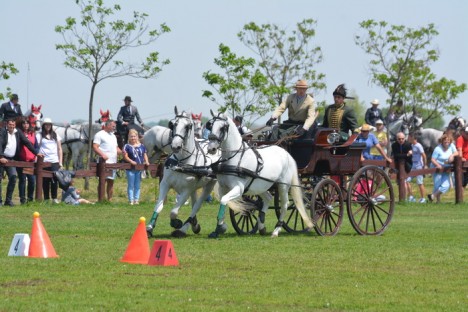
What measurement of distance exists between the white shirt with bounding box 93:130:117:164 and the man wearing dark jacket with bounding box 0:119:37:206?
7.22ft

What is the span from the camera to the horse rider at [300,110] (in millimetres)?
18516

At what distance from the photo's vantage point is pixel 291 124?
741 inches

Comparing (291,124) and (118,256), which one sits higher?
(291,124)

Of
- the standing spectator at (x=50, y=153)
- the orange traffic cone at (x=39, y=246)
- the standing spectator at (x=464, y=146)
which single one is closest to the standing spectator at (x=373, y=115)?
the standing spectator at (x=464, y=146)

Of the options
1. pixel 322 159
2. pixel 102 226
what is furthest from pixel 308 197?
pixel 102 226

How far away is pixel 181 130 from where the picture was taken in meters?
17.5

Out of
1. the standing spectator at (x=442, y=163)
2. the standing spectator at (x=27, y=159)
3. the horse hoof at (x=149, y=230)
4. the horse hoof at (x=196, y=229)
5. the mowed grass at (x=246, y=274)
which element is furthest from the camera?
the standing spectator at (x=442, y=163)

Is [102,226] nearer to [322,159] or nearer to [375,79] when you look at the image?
[322,159]

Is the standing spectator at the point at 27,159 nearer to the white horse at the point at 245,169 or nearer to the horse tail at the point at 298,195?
the white horse at the point at 245,169

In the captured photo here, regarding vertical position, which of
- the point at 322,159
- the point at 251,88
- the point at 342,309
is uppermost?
the point at 251,88

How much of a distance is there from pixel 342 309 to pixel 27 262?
431cm

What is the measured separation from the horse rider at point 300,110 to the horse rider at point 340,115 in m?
0.34

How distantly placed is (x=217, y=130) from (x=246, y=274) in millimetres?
4244

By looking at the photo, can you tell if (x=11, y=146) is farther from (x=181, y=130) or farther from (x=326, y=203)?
(x=326, y=203)
